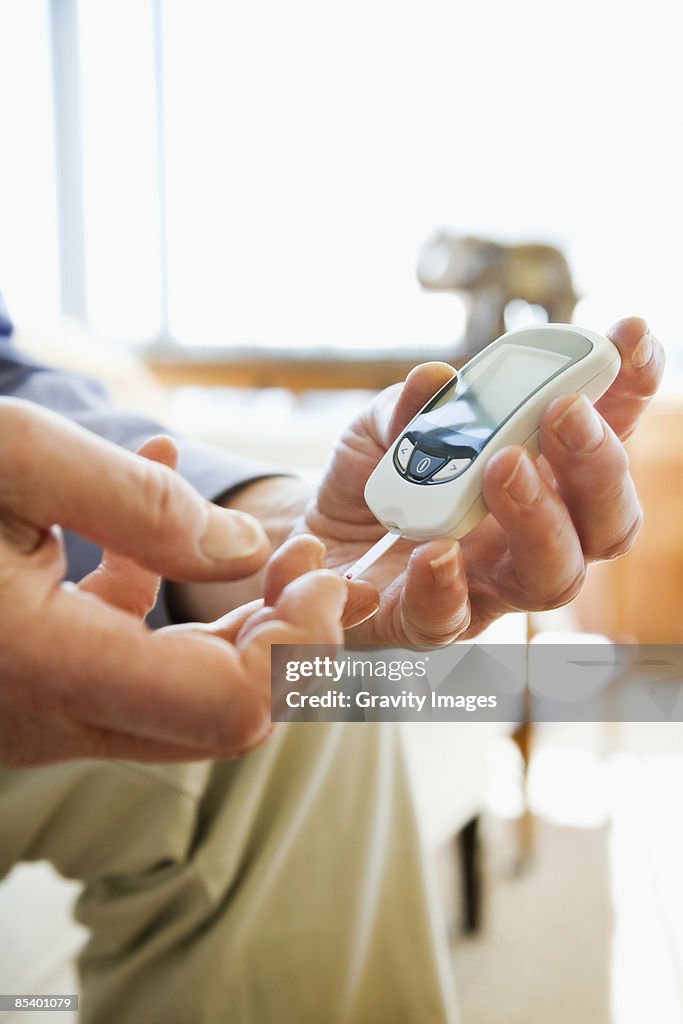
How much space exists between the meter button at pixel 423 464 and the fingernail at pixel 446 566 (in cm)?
3

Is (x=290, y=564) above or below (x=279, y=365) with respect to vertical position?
above

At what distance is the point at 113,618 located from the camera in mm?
243

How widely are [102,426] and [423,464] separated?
9.1 inches

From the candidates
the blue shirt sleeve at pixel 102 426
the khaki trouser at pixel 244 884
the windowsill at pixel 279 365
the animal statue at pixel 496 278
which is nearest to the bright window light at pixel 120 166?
the windowsill at pixel 279 365

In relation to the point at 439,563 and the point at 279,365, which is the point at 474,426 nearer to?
the point at 439,563

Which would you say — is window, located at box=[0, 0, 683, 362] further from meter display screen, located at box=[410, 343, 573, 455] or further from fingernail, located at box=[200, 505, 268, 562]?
fingernail, located at box=[200, 505, 268, 562]

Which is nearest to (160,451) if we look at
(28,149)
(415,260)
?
(415,260)

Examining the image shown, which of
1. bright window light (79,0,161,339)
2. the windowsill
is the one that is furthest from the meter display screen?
bright window light (79,0,161,339)

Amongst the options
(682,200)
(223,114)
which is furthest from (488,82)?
(223,114)

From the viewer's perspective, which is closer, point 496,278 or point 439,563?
point 439,563

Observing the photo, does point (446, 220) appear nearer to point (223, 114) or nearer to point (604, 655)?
point (223, 114)

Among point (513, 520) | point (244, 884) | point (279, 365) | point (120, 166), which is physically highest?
point (513, 520)

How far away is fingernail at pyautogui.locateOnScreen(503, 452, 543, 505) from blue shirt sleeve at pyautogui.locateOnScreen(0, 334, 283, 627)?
16 centimetres

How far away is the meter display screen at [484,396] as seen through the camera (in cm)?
31
